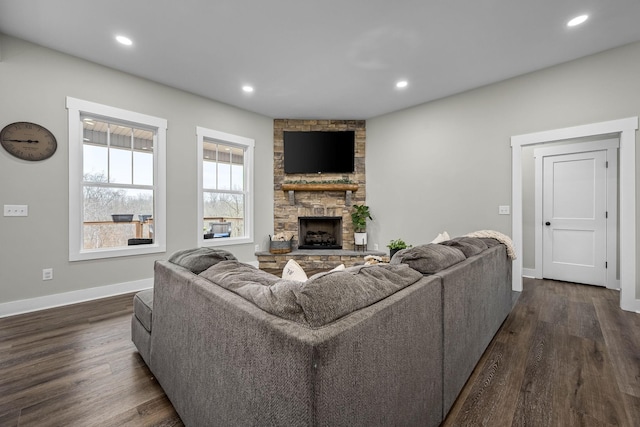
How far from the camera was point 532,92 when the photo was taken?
11.4 ft

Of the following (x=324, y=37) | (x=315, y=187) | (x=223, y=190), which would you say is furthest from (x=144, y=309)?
(x=315, y=187)

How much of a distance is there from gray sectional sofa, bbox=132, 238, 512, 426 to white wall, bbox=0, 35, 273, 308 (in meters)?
2.27

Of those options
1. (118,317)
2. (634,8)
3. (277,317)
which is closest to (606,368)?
(277,317)

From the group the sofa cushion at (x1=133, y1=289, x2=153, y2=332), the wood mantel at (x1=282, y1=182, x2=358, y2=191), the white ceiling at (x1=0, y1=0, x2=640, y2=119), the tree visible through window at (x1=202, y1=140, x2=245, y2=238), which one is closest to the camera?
the sofa cushion at (x1=133, y1=289, x2=153, y2=332)

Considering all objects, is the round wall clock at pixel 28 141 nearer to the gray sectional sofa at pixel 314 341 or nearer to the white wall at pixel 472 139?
the gray sectional sofa at pixel 314 341

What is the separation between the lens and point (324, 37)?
279 cm

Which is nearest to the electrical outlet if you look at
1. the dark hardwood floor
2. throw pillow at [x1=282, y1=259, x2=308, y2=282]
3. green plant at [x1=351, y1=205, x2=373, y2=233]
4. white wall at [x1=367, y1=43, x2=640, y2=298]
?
the dark hardwood floor

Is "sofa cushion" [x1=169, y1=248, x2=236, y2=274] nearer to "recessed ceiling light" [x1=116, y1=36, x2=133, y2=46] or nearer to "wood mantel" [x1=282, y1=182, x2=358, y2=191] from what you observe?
"recessed ceiling light" [x1=116, y1=36, x2=133, y2=46]

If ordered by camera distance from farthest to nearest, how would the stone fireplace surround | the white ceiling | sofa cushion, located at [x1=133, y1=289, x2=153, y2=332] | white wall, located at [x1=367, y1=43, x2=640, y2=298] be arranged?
1. the stone fireplace surround
2. white wall, located at [x1=367, y1=43, x2=640, y2=298]
3. the white ceiling
4. sofa cushion, located at [x1=133, y1=289, x2=153, y2=332]

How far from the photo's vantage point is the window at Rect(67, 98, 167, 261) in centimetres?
310

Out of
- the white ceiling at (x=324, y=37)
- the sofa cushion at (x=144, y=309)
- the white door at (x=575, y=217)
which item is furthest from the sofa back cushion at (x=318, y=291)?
the white door at (x=575, y=217)

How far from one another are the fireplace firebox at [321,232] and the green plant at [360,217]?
12.7 inches

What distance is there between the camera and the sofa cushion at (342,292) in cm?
77

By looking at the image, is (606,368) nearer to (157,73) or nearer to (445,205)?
(445,205)
